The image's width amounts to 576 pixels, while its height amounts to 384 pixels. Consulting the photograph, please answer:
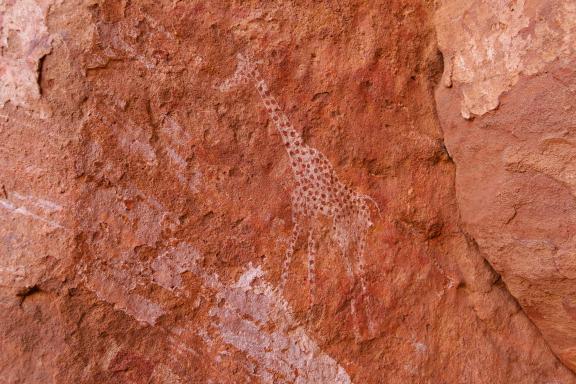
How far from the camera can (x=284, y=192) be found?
1404 mm

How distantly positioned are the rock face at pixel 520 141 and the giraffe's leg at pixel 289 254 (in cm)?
47

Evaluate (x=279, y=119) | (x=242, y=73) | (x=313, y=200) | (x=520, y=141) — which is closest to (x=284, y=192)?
(x=313, y=200)

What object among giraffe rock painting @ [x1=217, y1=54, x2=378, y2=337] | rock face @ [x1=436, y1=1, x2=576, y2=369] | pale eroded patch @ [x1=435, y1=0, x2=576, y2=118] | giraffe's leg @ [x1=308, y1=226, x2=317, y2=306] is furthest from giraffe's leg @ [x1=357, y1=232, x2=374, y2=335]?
pale eroded patch @ [x1=435, y1=0, x2=576, y2=118]

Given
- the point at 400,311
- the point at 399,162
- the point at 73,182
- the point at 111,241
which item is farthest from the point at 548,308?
the point at 73,182

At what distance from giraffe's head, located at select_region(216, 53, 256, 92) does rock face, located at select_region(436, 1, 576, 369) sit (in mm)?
505

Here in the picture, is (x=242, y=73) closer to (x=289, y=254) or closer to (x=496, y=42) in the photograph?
(x=289, y=254)

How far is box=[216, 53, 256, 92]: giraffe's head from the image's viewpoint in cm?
136

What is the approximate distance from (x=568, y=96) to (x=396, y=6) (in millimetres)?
489

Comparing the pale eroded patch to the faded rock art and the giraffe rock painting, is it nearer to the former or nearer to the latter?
the giraffe rock painting

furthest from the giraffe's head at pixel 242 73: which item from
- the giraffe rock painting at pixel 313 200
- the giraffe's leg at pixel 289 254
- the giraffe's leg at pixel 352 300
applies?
the giraffe's leg at pixel 352 300

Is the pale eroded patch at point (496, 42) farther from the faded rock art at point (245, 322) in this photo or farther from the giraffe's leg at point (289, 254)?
the faded rock art at point (245, 322)

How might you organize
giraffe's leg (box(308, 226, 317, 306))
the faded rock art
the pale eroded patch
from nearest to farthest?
the pale eroded patch
the faded rock art
giraffe's leg (box(308, 226, 317, 306))

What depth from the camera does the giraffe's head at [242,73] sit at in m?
1.36

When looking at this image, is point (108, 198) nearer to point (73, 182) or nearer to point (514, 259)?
point (73, 182)
